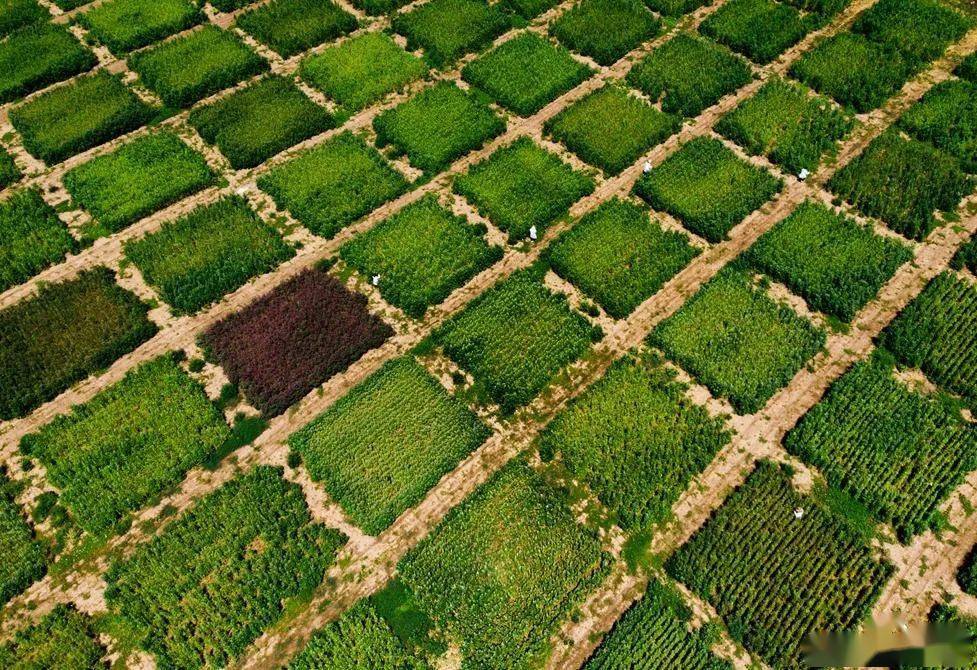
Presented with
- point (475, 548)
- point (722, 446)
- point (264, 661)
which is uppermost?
point (722, 446)

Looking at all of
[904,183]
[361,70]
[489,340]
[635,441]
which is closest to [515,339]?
[489,340]

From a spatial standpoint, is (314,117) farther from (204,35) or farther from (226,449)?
(226,449)

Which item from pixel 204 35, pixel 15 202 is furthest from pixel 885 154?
pixel 15 202

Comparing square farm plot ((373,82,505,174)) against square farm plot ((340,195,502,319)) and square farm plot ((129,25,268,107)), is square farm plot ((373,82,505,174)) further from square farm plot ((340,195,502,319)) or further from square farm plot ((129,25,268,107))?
square farm plot ((129,25,268,107))

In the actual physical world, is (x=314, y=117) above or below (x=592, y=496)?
above

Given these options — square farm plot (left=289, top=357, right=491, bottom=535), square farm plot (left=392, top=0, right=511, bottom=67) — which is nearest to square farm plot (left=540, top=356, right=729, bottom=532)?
square farm plot (left=289, top=357, right=491, bottom=535)

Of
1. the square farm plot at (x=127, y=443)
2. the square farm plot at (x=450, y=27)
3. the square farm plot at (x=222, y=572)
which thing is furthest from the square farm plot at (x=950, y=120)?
the square farm plot at (x=127, y=443)

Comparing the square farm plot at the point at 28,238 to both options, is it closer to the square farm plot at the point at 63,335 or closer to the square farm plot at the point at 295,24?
the square farm plot at the point at 63,335

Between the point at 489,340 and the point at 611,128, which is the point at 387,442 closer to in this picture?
the point at 489,340
